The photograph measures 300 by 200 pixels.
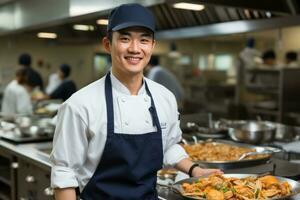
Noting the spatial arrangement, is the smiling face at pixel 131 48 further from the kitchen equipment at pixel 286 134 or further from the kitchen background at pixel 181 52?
the kitchen equipment at pixel 286 134

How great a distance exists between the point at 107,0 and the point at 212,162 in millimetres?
1376

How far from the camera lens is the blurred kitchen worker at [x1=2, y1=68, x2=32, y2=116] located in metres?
4.17

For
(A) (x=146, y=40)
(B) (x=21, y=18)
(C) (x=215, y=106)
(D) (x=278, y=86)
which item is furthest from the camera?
(C) (x=215, y=106)

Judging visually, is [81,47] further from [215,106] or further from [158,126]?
[158,126]

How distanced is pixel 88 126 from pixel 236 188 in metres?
0.57

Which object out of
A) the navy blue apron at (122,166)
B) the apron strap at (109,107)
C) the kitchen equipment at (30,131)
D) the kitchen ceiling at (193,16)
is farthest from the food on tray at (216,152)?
the kitchen equipment at (30,131)

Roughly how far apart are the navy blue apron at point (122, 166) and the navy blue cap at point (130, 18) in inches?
9.4

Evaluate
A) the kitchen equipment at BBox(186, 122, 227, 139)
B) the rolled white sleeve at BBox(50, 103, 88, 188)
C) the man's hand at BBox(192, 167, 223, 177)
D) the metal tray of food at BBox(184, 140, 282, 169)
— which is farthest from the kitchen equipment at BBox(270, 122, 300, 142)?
the rolled white sleeve at BBox(50, 103, 88, 188)

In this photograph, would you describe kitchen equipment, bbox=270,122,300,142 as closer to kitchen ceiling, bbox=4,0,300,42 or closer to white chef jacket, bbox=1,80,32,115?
kitchen ceiling, bbox=4,0,300,42

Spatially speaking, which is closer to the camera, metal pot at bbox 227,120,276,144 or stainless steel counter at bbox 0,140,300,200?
stainless steel counter at bbox 0,140,300,200

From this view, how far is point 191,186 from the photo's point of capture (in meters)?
1.46

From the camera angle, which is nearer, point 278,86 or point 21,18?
point 21,18

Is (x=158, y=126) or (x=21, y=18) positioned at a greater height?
(x=21, y=18)

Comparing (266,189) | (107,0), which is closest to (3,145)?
(107,0)
